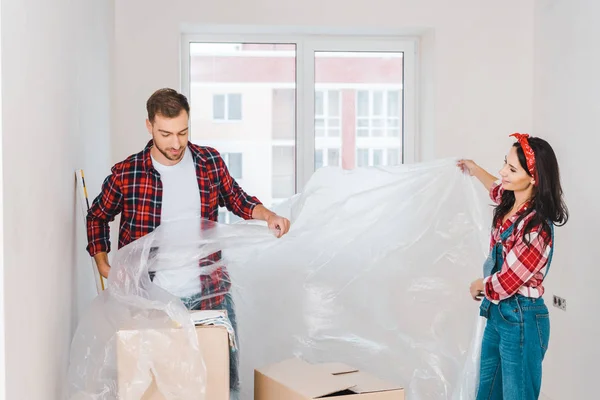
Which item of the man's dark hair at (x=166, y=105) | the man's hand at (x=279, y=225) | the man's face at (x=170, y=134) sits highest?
the man's dark hair at (x=166, y=105)

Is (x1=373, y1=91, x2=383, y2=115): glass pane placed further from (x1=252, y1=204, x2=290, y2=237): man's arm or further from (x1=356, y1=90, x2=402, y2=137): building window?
(x1=252, y1=204, x2=290, y2=237): man's arm

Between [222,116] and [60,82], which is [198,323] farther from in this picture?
[222,116]

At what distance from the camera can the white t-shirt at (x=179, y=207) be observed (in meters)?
2.44

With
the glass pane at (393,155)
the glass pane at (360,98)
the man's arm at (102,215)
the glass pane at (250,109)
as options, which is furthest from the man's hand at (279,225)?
the glass pane at (393,155)

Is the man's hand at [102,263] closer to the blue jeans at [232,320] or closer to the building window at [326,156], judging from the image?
the blue jeans at [232,320]

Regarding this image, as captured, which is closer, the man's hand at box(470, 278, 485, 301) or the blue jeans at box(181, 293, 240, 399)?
the blue jeans at box(181, 293, 240, 399)

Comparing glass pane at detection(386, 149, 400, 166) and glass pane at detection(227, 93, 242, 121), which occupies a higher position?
glass pane at detection(227, 93, 242, 121)

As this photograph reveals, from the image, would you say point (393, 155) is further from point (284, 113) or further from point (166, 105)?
point (166, 105)

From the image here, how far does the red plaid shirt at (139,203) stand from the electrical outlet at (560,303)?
1748 mm

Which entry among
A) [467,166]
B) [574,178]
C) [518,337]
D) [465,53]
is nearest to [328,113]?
[465,53]

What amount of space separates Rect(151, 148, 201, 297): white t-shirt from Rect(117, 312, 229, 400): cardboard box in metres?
0.35

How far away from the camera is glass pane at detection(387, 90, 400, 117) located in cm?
429

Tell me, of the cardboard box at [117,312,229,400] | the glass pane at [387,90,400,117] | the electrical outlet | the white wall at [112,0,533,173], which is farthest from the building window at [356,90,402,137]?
the cardboard box at [117,312,229,400]

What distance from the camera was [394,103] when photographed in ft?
14.1
